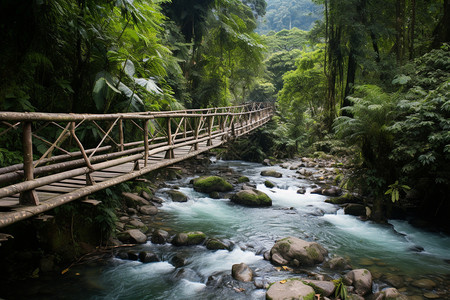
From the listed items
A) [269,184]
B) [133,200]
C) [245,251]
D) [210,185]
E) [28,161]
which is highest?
[28,161]

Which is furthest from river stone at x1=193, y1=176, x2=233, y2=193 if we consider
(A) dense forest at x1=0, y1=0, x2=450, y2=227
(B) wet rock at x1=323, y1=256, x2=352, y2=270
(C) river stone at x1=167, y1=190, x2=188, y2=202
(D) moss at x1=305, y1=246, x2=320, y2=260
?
(B) wet rock at x1=323, y1=256, x2=352, y2=270

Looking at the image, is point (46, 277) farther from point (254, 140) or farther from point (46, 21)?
point (254, 140)

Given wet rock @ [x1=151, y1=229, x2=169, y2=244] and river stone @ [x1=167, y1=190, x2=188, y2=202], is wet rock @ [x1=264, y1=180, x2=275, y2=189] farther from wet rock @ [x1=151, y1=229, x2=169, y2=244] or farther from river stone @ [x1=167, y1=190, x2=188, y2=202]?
wet rock @ [x1=151, y1=229, x2=169, y2=244]

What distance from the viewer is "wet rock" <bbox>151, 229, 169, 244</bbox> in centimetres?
624

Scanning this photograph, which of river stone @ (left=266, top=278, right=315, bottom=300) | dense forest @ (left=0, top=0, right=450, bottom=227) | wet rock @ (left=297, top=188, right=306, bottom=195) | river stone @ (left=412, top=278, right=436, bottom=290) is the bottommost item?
river stone @ (left=412, top=278, right=436, bottom=290)

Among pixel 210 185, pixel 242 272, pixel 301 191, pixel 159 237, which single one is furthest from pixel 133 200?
pixel 301 191

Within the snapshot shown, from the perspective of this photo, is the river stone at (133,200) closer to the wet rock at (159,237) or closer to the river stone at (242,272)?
the wet rock at (159,237)

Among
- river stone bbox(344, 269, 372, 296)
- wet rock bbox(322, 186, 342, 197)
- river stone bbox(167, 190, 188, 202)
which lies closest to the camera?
river stone bbox(344, 269, 372, 296)

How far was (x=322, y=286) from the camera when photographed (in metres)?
4.51

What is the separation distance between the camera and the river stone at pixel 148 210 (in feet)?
25.4

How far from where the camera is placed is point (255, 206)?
30.3ft

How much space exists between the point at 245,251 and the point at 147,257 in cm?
215

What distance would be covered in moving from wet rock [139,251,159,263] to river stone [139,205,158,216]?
7.29ft

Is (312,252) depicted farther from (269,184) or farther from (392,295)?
(269,184)
